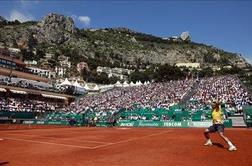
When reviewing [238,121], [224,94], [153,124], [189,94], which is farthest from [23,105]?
[238,121]

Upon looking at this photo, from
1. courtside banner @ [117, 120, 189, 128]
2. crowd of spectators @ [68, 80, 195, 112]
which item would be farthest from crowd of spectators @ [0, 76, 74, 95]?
courtside banner @ [117, 120, 189, 128]

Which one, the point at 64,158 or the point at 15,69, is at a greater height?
the point at 15,69

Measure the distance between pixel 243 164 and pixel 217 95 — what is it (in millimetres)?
37665

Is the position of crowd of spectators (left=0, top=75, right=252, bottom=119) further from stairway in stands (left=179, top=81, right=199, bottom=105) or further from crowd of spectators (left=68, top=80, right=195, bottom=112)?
stairway in stands (left=179, top=81, right=199, bottom=105)

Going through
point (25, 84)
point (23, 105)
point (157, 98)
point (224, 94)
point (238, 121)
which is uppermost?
point (25, 84)

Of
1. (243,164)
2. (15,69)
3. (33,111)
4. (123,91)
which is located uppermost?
(15,69)

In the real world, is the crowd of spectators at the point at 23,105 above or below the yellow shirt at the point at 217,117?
above

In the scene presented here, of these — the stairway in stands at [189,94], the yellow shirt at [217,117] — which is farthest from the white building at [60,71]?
the yellow shirt at [217,117]

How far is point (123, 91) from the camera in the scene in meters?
68.7

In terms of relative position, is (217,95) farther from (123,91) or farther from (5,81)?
(5,81)

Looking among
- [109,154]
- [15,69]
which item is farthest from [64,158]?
[15,69]

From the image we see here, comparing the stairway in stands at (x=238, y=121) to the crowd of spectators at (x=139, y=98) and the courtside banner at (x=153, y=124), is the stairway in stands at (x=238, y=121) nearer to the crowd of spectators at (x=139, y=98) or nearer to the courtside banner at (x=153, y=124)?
the courtside banner at (x=153, y=124)

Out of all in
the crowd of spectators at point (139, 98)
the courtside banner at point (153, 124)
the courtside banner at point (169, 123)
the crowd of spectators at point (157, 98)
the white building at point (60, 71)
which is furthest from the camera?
the white building at point (60, 71)

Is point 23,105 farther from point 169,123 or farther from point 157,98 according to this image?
point 169,123
